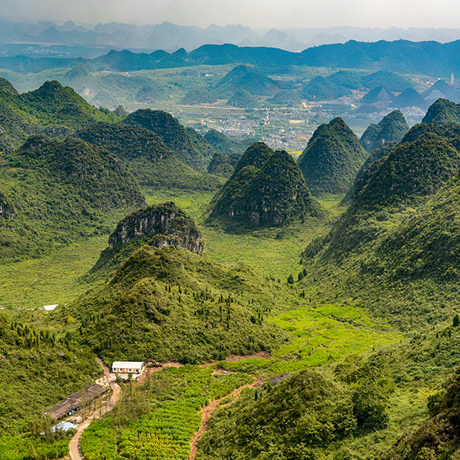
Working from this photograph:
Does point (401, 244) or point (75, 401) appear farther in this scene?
point (401, 244)

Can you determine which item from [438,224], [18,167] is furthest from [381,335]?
[18,167]

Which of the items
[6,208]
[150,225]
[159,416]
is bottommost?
[159,416]

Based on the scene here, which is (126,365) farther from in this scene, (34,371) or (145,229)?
(145,229)

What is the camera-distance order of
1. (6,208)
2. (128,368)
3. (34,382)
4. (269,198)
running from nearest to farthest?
(34,382) < (128,368) < (6,208) < (269,198)

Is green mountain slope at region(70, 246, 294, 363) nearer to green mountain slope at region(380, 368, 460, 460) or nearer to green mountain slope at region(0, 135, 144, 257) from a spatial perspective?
green mountain slope at region(380, 368, 460, 460)

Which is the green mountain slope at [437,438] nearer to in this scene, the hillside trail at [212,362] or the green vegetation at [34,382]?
the green vegetation at [34,382]

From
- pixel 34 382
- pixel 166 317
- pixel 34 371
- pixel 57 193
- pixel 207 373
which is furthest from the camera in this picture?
pixel 57 193

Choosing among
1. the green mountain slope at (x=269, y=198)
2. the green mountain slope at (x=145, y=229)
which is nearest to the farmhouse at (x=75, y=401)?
the green mountain slope at (x=145, y=229)

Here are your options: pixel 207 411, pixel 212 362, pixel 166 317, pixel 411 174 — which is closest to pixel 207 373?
pixel 212 362
